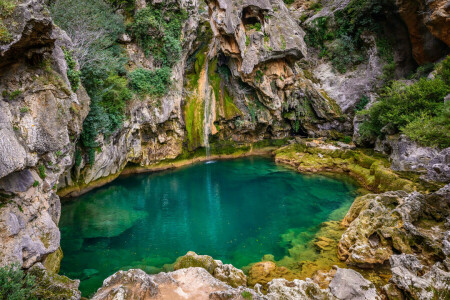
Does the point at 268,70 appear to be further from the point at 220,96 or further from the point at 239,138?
the point at 239,138

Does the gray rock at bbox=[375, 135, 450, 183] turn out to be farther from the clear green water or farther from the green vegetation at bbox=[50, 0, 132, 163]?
the green vegetation at bbox=[50, 0, 132, 163]

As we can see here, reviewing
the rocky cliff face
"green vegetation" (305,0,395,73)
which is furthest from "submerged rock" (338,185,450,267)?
"green vegetation" (305,0,395,73)

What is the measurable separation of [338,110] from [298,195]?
14.9m

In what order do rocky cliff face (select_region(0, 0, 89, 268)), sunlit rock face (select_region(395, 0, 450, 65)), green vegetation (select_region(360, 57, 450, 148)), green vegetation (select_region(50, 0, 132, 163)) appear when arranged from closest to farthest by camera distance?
rocky cliff face (select_region(0, 0, 89, 268)) → green vegetation (select_region(360, 57, 450, 148)) → green vegetation (select_region(50, 0, 132, 163)) → sunlit rock face (select_region(395, 0, 450, 65))

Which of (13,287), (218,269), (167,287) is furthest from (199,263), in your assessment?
(13,287)

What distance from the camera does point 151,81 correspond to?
766 inches

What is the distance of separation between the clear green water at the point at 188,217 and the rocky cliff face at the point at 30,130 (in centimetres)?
261

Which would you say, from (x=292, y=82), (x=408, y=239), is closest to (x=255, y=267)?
(x=408, y=239)

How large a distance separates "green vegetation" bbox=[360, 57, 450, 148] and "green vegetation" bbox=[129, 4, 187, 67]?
16846 millimetres

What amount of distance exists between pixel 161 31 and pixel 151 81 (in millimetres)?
4149

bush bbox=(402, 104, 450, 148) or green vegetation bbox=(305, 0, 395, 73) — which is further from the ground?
green vegetation bbox=(305, 0, 395, 73)

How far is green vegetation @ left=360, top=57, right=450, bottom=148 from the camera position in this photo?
12.1m

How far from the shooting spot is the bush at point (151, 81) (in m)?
18.4

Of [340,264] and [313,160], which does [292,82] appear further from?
[340,264]
